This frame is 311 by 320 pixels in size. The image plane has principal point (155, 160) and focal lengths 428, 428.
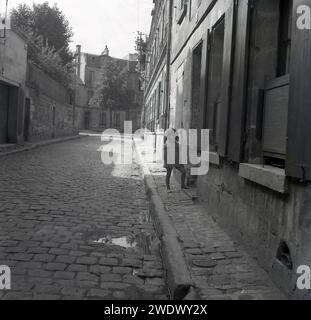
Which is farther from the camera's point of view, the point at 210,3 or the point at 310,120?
the point at 210,3

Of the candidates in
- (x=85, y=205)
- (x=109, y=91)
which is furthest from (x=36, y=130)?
(x=109, y=91)

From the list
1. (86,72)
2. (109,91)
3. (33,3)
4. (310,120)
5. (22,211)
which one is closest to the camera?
Answer: (310,120)

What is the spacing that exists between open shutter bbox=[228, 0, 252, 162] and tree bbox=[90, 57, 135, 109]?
5404 cm

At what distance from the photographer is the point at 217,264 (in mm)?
4355

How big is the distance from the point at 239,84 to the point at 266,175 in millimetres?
1449

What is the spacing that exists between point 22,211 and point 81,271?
279 cm

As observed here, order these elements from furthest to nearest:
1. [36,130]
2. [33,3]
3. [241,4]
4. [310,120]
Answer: [33,3] < [36,130] < [241,4] < [310,120]

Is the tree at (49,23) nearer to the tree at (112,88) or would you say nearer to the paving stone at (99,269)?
the tree at (112,88)

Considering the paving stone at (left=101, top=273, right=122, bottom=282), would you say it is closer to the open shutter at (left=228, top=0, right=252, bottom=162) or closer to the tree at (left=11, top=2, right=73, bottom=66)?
the open shutter at (left=228, top=0, right=252, bottom=162)

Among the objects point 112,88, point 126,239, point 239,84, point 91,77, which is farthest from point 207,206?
point 91,77

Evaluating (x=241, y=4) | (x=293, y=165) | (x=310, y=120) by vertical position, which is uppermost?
(x=241, y=4)

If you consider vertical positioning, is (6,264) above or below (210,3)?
below
